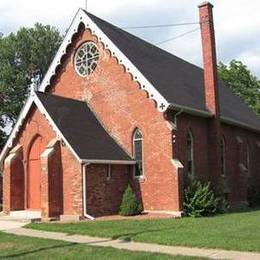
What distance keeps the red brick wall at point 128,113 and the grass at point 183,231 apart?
3373 millimetres

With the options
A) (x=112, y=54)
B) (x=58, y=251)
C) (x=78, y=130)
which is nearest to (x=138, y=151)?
(x=78, y=130)

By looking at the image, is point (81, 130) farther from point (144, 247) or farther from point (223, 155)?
point (144, 247)

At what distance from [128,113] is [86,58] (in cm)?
440

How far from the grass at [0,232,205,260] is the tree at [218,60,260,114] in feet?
142

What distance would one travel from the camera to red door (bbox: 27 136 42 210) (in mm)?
26453

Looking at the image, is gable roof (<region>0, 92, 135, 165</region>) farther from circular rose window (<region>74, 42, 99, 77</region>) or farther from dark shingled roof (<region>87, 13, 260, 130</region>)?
dark shingled roof (<region>87, 13, 260, 130</region>)

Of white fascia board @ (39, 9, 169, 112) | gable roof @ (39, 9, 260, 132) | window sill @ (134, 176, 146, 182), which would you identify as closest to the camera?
white fascia board @ (39, 9, 169, 112)

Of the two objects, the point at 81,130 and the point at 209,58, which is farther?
the point at 209,58

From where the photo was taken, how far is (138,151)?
26.5 meters

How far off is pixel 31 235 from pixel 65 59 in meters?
13.5

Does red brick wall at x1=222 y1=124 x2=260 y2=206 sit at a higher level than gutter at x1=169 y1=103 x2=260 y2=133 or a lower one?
lower

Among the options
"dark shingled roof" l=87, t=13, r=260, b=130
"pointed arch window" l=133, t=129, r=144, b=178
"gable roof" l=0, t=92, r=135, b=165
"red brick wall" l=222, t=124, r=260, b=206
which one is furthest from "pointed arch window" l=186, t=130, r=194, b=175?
"red brick wall" l=222, t=124, r=260, b=206

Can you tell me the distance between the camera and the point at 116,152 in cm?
2623

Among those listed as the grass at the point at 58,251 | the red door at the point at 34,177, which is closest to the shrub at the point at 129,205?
the red door at the point at 34,177
